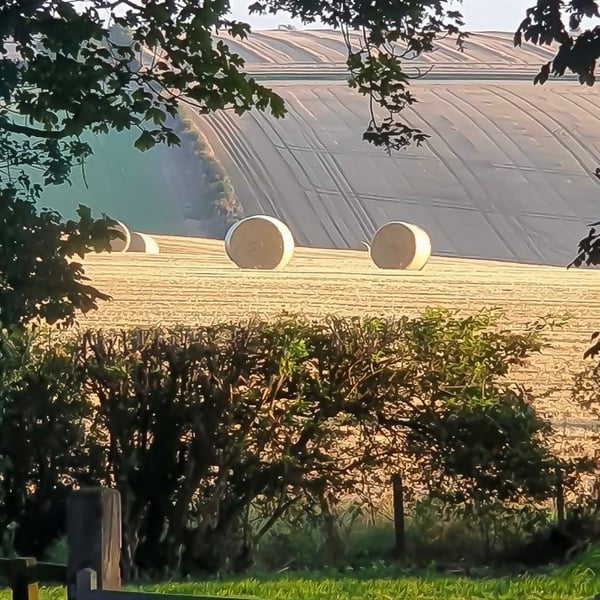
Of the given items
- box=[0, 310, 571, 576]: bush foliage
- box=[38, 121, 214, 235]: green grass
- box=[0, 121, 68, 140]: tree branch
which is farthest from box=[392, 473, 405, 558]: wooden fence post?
box=[38, 121, 214, 235]: green grass

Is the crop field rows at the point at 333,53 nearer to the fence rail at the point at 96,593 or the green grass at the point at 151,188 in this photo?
the green grass at the point at 151,188

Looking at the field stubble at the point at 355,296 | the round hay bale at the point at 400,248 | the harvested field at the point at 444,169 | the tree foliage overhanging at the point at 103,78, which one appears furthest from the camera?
the harvested field at the point at 444,169

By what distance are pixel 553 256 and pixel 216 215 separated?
1271cm

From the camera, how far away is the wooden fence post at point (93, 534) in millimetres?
3254

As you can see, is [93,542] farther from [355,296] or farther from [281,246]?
[281,246]

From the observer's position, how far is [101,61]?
5367 mm

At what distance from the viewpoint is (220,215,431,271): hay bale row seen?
2925 cm

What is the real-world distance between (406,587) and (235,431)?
1.18m

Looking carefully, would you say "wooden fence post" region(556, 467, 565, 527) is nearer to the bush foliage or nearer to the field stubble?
the bush foliage

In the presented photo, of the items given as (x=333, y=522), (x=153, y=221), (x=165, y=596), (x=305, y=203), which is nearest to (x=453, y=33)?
(x=333, y=522)

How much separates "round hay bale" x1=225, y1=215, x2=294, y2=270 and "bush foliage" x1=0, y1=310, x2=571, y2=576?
22.0m

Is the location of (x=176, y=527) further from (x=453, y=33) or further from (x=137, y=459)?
(x=453, y=33)

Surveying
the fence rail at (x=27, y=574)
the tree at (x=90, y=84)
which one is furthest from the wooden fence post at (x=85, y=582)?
the tree at (x=90, y=84)

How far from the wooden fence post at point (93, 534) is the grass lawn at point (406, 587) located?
2.52 m
